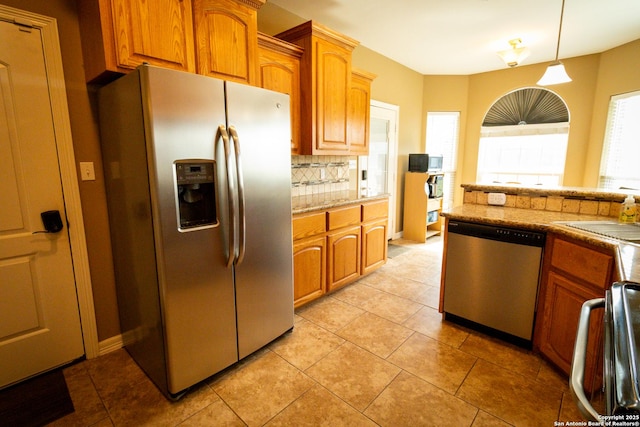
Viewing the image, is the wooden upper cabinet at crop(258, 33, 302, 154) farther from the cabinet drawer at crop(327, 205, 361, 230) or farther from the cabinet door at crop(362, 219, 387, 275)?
the cabinet door at crop(362, 219, 387, 275)

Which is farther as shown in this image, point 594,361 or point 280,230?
point 280,230

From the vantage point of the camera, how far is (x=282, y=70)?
2586 millimetres

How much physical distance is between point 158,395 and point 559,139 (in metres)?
6.07

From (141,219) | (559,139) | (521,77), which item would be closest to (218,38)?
(141,219)

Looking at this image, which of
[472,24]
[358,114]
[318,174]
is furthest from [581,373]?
[472,24]

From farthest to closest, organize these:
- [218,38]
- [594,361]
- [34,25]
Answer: [218,38]
[34,25]
[594,361]

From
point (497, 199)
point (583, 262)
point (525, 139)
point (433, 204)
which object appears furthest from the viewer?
point (525, 139)

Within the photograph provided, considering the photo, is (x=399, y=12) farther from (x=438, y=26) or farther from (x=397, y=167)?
(x=397, y=167)

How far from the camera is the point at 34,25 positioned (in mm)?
1680

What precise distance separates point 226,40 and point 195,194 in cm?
108

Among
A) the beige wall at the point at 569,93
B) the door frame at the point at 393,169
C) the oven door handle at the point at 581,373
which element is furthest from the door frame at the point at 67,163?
the beige wall at the point at 569,93

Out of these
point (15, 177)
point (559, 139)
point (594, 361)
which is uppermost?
point (559, 139)

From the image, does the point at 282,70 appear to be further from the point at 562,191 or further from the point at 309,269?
the point at 562,191

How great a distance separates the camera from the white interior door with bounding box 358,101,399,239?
425 centimetres
